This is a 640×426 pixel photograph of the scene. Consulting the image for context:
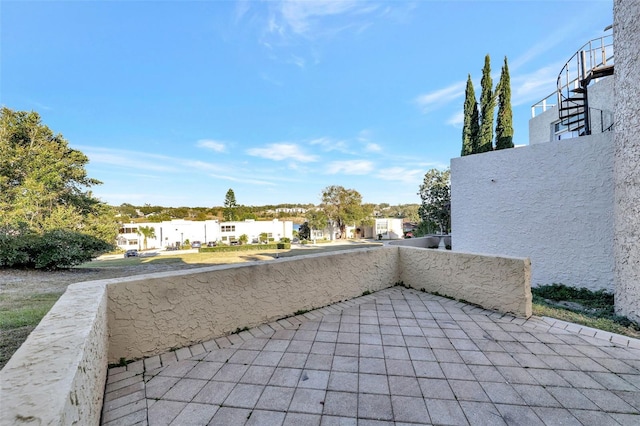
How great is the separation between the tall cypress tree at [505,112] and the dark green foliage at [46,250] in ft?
52.5

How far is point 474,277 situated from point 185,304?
3997mm

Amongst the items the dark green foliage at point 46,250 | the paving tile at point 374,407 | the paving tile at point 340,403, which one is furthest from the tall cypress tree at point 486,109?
the dark green foliage at point 46,250

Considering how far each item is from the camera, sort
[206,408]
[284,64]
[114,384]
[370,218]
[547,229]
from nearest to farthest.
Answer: [206,408], [114,384], [547,229], [284,64], [370,218]

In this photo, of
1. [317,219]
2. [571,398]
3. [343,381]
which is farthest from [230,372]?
[317,219]

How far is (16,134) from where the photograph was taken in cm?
1347

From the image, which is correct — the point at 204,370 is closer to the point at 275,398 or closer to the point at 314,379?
the point at 275,398

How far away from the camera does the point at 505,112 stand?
10156 millimetres

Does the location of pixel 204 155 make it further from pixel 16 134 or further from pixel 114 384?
pixel 114 384

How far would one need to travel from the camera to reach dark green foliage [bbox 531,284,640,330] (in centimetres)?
450

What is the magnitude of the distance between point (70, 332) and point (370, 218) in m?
36.6

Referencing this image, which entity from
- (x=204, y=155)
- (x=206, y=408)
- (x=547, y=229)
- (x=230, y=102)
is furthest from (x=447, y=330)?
(x=204, y=155)

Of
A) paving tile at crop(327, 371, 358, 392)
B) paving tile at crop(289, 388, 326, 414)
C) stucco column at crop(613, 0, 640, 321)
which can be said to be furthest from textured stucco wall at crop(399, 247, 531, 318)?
paving tile at crop(289, 388, 326, 414)

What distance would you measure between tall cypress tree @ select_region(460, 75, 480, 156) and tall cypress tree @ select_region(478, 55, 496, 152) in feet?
1.46

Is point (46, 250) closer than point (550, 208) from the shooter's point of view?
No
